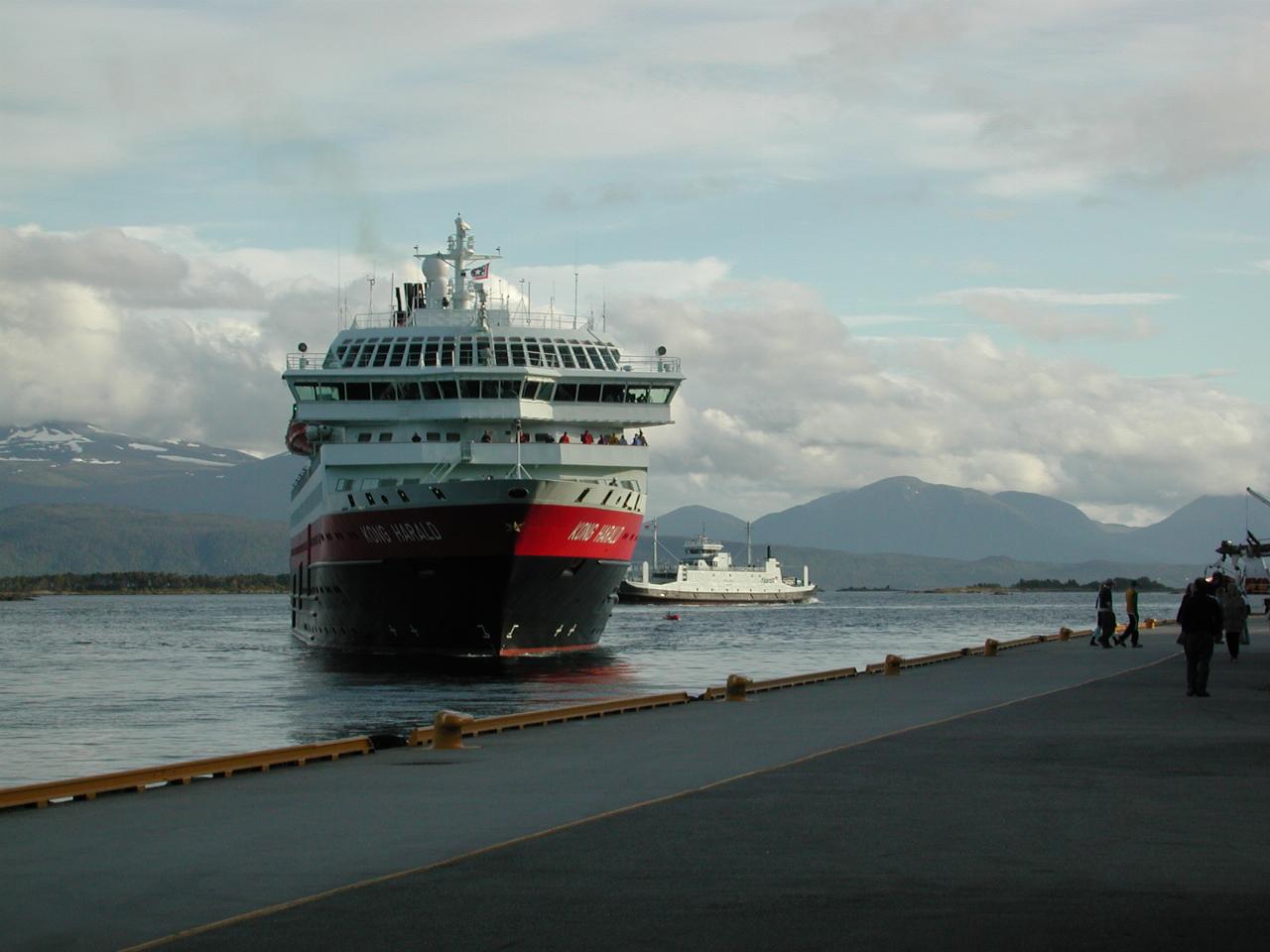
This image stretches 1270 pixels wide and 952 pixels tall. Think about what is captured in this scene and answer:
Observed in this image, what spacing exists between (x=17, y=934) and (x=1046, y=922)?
5.74 meters

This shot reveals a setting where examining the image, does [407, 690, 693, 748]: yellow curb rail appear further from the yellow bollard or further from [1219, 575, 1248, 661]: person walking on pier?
[1219, 575, 1248, 661]: person walking on pier

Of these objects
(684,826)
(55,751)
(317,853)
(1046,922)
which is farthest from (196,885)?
(55,751)

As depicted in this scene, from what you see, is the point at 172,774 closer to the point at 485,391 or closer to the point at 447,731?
the point at 447,731

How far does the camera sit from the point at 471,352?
56.0m

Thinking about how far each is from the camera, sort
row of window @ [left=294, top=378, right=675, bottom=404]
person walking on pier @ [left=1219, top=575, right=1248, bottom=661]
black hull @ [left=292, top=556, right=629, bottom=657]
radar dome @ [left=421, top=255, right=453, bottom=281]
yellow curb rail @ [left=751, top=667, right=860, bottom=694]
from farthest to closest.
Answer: radar dome @ [left=421, top=255, right=453, bottom=281] < row of window @ [left=294, top=378, right=675, bottom=404] < black hull @ [left=292, top=556, right=629, bottom=657] < person walking on pier @ [left=1219, top=575, right=1248, bottom=661] < yellow curb rail @ [left=751, top=667, right=860, bottom=694]

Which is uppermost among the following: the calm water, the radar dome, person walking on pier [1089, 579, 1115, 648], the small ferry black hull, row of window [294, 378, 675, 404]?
the radar dome

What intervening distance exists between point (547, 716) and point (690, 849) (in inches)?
500

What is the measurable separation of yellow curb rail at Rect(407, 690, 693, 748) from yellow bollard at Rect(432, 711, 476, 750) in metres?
0.08

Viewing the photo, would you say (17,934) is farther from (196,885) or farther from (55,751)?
(55,751)

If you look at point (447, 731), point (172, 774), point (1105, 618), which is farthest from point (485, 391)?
point (172, 774)

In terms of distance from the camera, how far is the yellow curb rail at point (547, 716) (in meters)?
21.3

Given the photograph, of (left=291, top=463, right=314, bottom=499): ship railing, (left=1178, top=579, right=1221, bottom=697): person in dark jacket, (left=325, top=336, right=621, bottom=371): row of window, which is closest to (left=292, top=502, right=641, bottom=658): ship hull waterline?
(left=325, top=336, right=621, bottom=371): row of window

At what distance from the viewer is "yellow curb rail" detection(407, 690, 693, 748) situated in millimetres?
21312

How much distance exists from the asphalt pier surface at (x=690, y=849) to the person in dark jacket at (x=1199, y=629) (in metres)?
5.00
